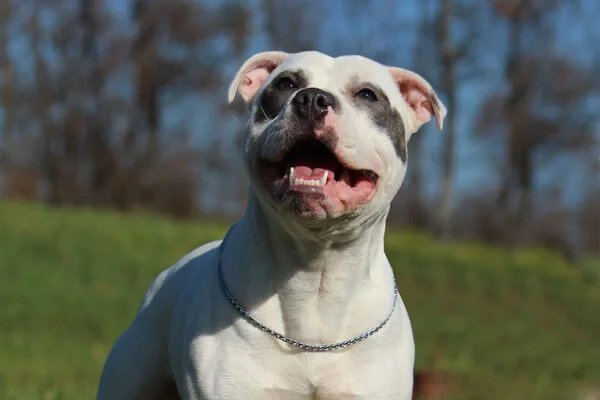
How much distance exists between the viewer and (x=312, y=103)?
10.0 feet

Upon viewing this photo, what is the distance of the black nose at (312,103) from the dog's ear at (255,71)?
23.1 inches

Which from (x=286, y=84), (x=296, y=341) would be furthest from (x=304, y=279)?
(x=286, y=84)

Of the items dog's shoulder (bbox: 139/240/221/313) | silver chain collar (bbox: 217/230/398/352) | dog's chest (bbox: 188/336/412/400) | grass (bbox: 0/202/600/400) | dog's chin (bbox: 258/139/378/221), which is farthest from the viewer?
grass (bbox: 0/202/600/400)

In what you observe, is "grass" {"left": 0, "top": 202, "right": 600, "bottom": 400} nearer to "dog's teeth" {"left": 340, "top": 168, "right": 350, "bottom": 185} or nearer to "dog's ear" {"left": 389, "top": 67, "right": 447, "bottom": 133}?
"dog's ear" {"left": 389, "top": 67, "right": 447, "bottom": 133}

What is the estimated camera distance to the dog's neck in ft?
11.1

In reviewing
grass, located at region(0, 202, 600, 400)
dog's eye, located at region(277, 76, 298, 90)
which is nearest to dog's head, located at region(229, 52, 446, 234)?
dog's eye, located at region(277, 76, 298, 90)

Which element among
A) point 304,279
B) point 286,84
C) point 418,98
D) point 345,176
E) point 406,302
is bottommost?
point 406,302

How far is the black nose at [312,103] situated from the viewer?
3.05 meters

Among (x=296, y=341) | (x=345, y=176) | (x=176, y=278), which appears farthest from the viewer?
(x=176, y=278)

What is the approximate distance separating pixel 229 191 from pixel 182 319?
21091 mm

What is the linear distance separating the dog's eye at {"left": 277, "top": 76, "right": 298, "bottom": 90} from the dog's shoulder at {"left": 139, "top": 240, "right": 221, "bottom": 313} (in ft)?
2.67

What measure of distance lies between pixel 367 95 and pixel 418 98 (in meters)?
0.48

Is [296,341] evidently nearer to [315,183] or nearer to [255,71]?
[315,183]

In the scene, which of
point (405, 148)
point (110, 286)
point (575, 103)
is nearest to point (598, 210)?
point (575, 103)
